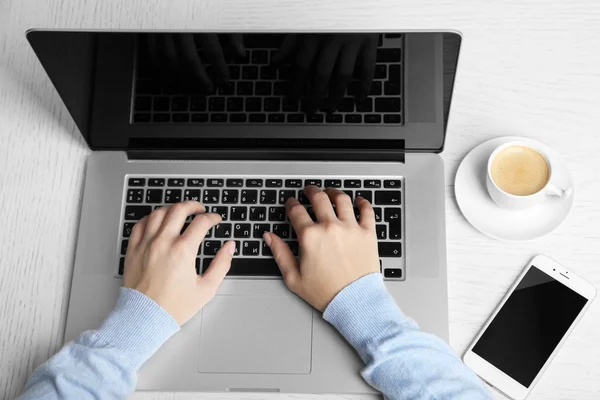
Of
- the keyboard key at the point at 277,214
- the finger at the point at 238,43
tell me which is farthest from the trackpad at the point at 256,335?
the finger at the point at 238,43

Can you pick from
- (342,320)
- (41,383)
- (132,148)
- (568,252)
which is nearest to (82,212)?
(132,148)

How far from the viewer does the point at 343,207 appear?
770 millimetres

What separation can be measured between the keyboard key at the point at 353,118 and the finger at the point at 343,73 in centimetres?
2

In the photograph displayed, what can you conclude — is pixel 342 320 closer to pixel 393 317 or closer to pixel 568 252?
pixel 393 317

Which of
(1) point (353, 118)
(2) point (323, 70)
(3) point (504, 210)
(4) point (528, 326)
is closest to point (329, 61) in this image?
(2) point (323, 70)

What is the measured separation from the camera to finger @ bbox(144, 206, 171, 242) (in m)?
0.76

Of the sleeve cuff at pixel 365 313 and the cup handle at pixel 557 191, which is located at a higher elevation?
the cup handle at pixel 557 191

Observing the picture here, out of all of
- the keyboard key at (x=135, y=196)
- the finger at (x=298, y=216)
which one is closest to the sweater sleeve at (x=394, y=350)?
the finger at (x=298, y=216)

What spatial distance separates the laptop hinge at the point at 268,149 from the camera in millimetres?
783

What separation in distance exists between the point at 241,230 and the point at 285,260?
78mm

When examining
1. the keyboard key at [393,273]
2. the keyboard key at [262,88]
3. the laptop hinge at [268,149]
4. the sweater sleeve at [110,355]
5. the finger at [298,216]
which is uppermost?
the keyboard key at [262,88]

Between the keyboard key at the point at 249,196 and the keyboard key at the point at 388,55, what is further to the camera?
the keyboard key at the point at 249,196

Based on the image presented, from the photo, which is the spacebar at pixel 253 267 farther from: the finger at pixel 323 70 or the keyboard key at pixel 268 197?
the finger at pixel 323 70

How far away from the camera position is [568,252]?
0.76 meters
